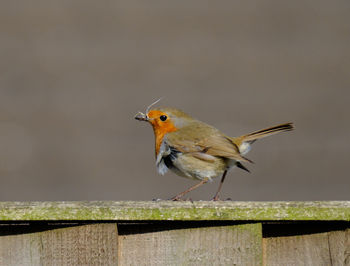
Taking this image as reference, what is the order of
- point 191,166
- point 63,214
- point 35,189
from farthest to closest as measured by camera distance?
point 35,189, point 191,166, point 63,214

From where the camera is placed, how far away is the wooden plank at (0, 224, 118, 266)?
9.25 ft

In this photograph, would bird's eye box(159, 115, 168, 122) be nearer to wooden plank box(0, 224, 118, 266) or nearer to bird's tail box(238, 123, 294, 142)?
bird's tail box(238, 123, 294, 142)

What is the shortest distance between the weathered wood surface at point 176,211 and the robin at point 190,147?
2027mm

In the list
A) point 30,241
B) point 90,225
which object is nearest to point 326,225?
point 90,225

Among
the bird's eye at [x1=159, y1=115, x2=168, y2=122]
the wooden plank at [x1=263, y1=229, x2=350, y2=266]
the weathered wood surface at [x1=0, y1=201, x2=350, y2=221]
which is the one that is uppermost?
the bird's eye at [x1=159, y1=115, x2=168, y2=122]

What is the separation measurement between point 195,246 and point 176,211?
154 millimetres

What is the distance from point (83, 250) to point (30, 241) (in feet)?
0.61

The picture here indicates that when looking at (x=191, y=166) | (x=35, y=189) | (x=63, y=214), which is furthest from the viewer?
(x=35, y=189)

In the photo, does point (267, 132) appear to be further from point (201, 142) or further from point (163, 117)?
point (163, 117)

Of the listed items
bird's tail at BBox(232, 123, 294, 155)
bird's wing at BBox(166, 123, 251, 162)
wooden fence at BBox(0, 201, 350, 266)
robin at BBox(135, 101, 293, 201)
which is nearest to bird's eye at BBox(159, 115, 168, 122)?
robin at BBox(135, 101, 293, 201)

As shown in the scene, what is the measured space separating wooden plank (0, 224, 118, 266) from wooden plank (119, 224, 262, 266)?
0.22ft

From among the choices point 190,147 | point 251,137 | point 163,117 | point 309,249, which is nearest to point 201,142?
point 190,147

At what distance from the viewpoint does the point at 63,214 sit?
9.07ft

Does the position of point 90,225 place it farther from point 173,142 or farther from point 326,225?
point 173,142
